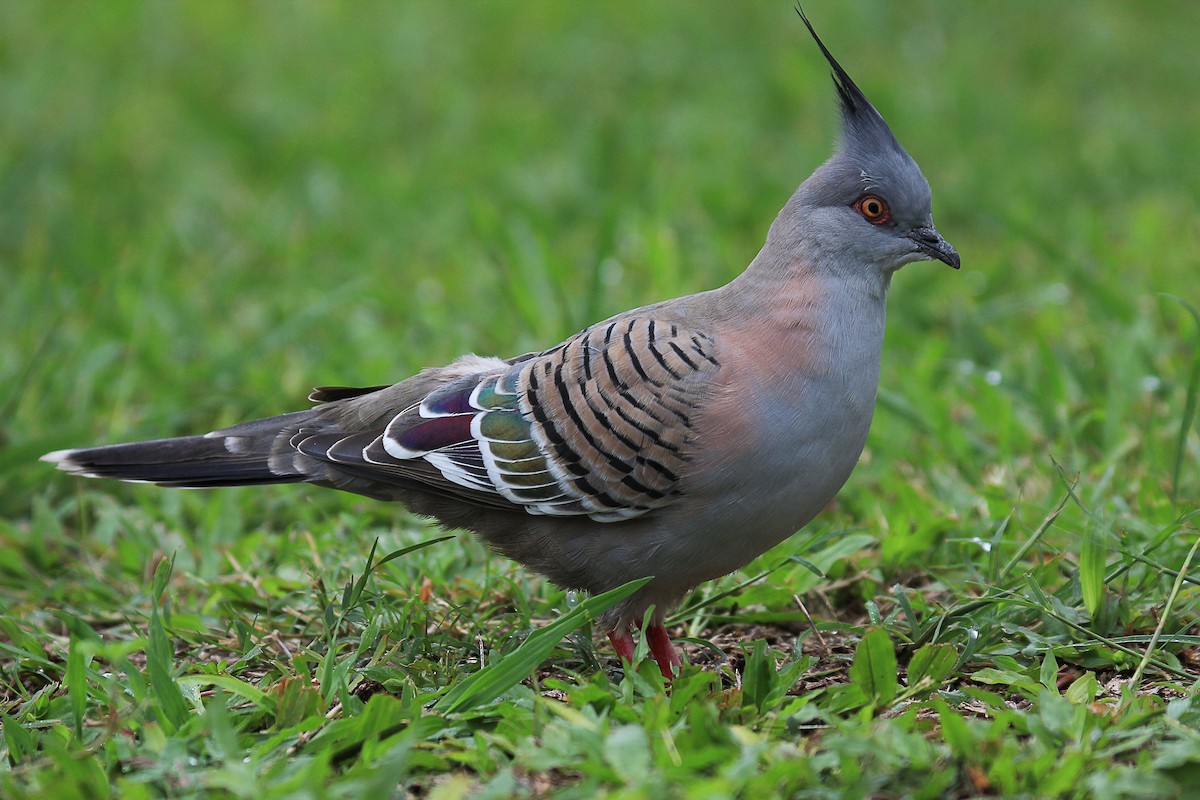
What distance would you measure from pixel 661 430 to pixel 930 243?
3.18ft

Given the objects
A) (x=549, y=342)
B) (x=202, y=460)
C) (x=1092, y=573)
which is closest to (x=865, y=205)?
(x=1092, y=573)

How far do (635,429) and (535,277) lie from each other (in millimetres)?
2747

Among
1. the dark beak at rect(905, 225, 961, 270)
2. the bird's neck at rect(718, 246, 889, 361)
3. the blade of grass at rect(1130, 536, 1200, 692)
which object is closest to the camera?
the blade of grass at rect(1130, 536, 1200, 692)

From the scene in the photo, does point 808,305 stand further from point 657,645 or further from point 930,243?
point 657,645

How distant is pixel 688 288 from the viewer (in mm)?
5809

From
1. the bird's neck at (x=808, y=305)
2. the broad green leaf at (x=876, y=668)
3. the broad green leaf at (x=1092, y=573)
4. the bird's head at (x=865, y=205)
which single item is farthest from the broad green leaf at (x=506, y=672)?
the broad green leaf at (x=1092, y=573)

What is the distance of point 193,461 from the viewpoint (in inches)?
145

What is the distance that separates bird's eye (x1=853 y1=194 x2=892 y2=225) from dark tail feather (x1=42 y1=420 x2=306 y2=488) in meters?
1.78

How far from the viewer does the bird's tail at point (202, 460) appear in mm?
3652

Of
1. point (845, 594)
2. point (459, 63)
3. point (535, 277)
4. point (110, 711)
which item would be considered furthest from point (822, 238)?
point (459, 63)

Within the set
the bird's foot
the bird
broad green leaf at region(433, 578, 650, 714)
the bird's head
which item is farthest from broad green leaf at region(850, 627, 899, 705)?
the bird's head

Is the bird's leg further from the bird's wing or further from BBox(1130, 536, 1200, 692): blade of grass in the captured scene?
BBox(1130, 536, 1200, 692): blade of grass

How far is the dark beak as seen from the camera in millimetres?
3518

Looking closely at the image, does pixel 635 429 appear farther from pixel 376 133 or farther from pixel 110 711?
pixel 376 133
